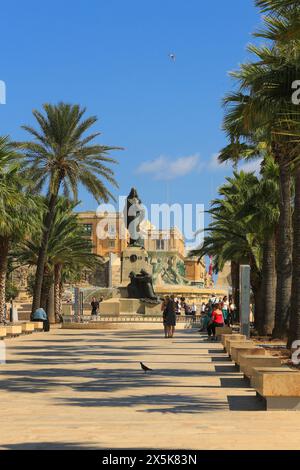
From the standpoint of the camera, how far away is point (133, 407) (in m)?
10.8

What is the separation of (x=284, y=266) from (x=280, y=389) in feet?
52.6

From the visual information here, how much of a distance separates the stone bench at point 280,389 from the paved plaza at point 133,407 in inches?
9.4

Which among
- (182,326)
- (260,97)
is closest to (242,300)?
(260,97)

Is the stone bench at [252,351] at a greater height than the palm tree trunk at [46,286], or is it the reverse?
the palm tree trunk at [46,286]

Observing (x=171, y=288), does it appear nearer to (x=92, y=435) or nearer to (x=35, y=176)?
(x=35, y=176)

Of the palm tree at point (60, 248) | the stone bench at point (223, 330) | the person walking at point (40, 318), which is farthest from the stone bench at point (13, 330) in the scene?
the palm tree at point (60, 248)

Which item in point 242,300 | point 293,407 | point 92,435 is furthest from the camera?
point 242,300

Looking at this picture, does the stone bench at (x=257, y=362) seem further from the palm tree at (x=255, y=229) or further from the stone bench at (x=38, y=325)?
the stone bench at (x=38, y=325)

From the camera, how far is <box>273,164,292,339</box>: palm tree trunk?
25781mm

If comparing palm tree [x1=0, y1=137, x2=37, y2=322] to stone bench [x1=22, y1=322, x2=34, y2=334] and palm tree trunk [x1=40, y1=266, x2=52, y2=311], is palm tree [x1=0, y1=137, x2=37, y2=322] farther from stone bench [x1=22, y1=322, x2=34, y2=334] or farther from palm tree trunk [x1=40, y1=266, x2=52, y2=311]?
palm tree trunk [x1=40, y1=266, x2=52, y2=311]

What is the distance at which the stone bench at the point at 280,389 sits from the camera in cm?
999

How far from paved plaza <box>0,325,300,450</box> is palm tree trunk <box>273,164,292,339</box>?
20.5ft
